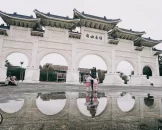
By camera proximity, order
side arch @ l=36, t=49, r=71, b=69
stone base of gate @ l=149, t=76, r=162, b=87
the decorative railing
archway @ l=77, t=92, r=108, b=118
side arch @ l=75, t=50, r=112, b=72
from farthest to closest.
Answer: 1. stone base of gate @ l=149, t=76, r=162, b=87
2. the decorative railing
3. side arch @ l=75, t=50, r=112, b=72
4. side arch @ l=36, t=49, r=71, b=69
5. archway @ l=77, t=92, r=108, b=118

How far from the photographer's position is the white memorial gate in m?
16.2

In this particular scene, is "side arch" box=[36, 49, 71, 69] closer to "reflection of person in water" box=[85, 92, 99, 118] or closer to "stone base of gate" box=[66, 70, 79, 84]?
"stone base of gate" box=[66, 70, 79, 84]

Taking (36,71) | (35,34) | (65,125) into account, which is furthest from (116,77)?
(65,125)

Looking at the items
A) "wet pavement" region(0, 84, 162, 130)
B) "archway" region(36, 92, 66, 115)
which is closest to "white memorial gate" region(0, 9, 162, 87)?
"archway" region(36, 92, 66, 115)

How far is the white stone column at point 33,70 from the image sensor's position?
15711 mm

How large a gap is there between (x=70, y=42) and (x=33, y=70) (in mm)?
5862

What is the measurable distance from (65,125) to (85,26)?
18471mm

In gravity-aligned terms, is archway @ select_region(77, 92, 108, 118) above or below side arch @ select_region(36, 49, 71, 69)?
below

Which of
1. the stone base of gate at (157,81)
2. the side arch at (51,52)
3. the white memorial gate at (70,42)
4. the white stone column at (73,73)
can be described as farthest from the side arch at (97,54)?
the stone base of gate at (157,81)

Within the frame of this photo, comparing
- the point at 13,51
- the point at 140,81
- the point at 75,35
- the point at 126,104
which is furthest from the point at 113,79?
the point at 126,104

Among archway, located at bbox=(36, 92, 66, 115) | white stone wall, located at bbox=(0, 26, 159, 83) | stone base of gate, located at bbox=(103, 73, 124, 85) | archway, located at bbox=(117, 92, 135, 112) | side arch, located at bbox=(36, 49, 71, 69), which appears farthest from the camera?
stone base of gate, located at bbox=(103, 73, 124, 85)

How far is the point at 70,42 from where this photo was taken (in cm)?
1814

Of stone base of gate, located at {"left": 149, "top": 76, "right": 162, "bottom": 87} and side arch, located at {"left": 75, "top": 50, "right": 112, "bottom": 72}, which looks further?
stone base of gate, located at {"left": 149, "top": 76, "right": 162, "bottom": 87}

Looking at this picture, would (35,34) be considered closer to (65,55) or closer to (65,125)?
(65,55)
